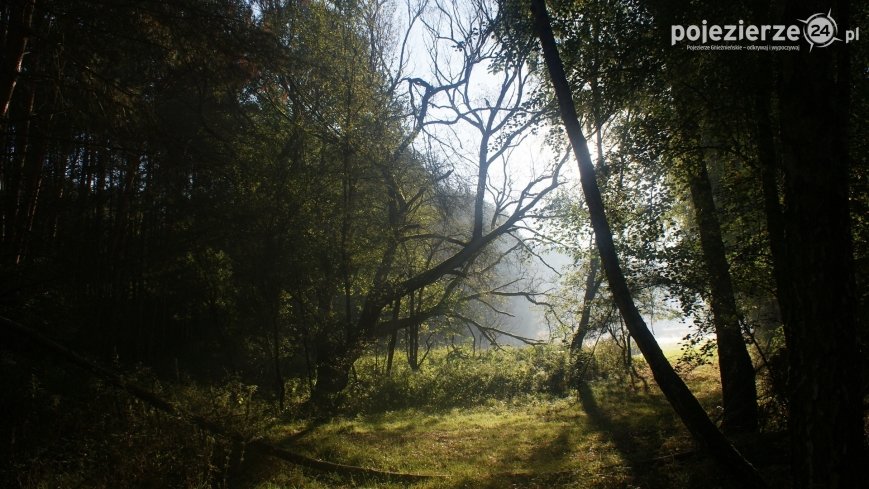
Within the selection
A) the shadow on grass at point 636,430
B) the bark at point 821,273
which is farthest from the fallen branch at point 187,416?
the bark at point 821,273

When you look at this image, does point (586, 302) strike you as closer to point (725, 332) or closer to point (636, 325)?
point (725, 332)

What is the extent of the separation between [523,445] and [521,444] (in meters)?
0.09

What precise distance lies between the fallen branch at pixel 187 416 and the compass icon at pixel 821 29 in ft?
22.3

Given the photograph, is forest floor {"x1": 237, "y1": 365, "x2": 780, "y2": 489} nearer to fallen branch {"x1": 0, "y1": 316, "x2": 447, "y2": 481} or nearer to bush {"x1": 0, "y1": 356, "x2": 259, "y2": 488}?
fallen branch {"x1": 0, "y1": 316, "x2": 447, "y2": 481}

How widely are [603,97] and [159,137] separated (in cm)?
625

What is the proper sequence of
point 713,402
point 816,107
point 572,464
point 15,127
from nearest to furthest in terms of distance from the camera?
point 816,107 → point 572,464 → point 15,127 → point 713,402

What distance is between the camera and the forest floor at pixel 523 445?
670 centimetres

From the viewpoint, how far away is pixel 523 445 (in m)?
9.30

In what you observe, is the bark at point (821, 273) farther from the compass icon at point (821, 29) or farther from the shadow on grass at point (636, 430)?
the shadow on grass at point (636, 430)

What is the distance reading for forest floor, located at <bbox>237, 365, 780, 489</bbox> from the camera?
6.70 m

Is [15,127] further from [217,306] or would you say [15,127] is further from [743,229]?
[743,229]

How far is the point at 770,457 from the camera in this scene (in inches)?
227

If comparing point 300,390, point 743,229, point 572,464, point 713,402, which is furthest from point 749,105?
point 300,390

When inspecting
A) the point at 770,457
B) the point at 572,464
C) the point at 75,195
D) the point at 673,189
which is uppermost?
the point at 75,195
